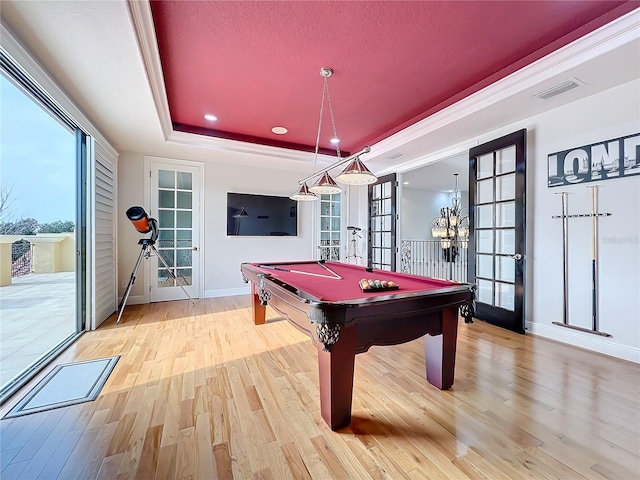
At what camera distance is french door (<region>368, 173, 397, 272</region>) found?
17.3ft

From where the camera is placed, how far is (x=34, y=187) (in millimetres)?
2307

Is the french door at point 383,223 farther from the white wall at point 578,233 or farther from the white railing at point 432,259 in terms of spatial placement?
the white wall at point 578,233

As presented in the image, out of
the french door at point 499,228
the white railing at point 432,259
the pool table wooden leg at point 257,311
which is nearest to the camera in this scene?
the french door at point 499,228

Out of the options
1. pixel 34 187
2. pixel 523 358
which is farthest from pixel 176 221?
pixel 523 358

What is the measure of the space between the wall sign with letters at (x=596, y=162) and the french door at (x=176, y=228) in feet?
17.1

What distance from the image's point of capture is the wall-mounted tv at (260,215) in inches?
206

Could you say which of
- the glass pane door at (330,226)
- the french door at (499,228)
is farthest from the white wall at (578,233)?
Result: the glass pane door at (330,226)

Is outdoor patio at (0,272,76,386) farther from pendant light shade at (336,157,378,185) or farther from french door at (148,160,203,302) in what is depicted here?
pendant light shade at (336,157,378,185)

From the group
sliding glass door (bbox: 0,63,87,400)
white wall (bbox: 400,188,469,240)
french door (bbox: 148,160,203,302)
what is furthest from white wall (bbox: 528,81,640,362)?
Answer: white wall (bbox: 400,188,469,240)

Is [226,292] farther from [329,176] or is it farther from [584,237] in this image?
[584,237]

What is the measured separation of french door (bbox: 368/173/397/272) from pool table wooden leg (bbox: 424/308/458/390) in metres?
3.21

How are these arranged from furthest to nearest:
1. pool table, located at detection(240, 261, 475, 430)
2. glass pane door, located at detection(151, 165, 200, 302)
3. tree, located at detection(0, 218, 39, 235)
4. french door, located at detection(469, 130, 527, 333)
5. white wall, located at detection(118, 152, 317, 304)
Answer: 1. glass pane door, located at detection(151, 165, 200, 302)
2. white wall, located at detection(118, 152, 317, 304)
3. french door, located at detection(469, 130, 527, 333)
4. tree, located at detection(0, 218, 39, 235)
5. pool table, located at detection(240, 261, 475, 430)

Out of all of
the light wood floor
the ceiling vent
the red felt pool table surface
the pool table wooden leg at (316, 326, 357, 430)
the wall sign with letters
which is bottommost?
the light wood floor

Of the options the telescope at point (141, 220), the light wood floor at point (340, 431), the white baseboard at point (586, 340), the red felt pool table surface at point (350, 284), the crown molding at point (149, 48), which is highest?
the crown molding at point (149, 48)
